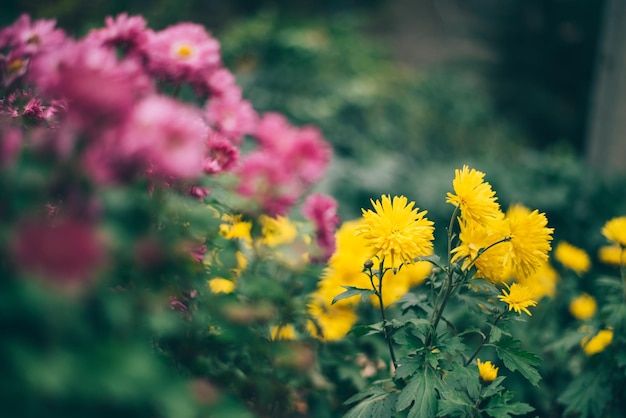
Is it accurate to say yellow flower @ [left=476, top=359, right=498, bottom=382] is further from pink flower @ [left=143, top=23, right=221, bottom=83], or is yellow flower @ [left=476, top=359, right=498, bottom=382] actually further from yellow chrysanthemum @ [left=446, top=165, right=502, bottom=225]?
pink flower @ [left=143, top=23, right=221, bottom=83]

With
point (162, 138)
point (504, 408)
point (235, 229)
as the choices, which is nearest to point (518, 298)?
point (504, 408)

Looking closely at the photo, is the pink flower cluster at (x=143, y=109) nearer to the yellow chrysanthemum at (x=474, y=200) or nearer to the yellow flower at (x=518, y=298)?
the yellow chrysanthemum at (x=474, y=200)

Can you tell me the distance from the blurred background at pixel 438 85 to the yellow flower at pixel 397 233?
2616mm

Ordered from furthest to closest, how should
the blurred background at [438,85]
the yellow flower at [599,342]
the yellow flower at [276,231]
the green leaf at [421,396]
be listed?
1. the blurred background at [438,85]
2. the yellow flower at [599,342]
3. the yellow flower at [276,231]
4. the green leaf at [421,396]

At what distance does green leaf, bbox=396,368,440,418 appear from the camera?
1208mm

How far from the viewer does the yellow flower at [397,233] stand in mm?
1259

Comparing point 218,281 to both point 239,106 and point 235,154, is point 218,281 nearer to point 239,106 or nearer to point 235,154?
point 235,154

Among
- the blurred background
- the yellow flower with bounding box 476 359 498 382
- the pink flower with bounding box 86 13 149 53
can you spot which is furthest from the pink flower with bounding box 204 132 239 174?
the blurred background

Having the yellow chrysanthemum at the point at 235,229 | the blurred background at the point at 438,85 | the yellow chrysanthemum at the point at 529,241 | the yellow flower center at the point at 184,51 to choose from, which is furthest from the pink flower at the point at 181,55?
the blurred background at the point at 438,85

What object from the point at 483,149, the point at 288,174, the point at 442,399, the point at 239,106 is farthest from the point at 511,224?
the point at 483,149

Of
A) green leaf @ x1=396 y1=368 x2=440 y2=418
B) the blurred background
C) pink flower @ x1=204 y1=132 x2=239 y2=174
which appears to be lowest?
green leaf @ x1=396 y1=368 x2=440 y2=418

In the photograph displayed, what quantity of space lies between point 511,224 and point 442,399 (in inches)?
18.7

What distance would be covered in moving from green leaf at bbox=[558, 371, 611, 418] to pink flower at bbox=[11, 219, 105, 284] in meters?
1.64

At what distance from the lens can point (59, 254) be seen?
0.72 metres
